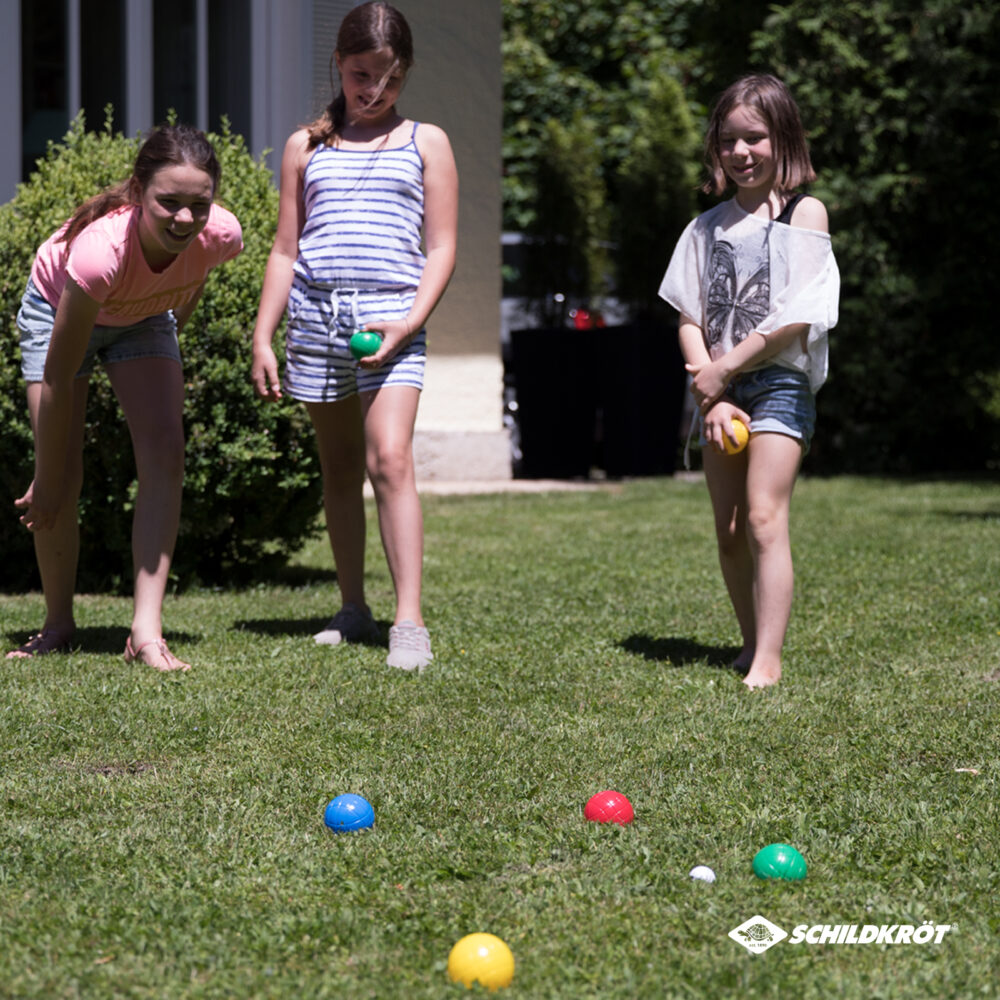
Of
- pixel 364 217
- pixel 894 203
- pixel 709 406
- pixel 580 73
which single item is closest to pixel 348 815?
pixel 709 406

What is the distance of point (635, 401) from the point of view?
36.9 ft

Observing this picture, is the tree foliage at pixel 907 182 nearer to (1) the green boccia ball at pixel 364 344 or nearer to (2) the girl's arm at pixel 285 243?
(2) the girl's arm at pixel 285 243

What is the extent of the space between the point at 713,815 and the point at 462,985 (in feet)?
3.06

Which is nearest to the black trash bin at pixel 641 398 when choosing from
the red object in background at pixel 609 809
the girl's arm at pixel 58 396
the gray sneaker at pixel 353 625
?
the gray sneaker at pixel 353 625

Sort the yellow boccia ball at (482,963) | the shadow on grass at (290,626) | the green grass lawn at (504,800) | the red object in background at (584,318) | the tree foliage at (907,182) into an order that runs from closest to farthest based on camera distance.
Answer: the yellow boccia ball at (482,963), the green grass lawn at (504,800), the shadow on grass at (290,626), the tree foliage at (907,182), the red object in background at (584,318)

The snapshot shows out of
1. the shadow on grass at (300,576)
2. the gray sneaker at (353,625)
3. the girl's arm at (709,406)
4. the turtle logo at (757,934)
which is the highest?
the girl's arm at (709,406)

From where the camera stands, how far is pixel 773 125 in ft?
13.4

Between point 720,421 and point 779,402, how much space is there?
0.67 feet

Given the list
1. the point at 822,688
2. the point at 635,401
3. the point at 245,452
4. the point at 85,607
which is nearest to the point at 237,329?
the point at 245,452

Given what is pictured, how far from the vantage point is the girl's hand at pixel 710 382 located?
4.07m

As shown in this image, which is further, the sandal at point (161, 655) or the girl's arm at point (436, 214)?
the girl's arm at point (436, 214)

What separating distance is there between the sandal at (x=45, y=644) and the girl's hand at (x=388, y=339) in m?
1.28

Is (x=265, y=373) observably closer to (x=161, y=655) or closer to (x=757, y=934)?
(x=161, y=655)

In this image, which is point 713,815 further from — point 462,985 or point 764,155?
point 764,155
